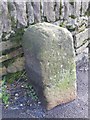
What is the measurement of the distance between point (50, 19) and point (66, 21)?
29 cm

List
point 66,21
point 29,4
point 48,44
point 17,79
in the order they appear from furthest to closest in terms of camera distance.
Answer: point 66,21, point 17,79, point 29,4, point 48,44

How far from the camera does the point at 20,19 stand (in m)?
2.95

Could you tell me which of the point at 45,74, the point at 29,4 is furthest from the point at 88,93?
the point at 29,4

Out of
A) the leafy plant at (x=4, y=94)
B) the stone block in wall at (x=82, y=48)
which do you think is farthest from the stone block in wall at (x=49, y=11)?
the leafy plant at (x=4, y=94)

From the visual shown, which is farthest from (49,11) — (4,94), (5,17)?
(4,94)

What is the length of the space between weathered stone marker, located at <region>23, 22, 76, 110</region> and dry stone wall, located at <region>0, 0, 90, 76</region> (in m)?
0.19

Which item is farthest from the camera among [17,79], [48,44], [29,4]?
[17,79]

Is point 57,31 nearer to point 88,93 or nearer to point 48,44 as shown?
point 48,44

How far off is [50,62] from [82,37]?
3.66 feet

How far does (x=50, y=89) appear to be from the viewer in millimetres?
2791

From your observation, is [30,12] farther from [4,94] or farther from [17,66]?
[4,94]

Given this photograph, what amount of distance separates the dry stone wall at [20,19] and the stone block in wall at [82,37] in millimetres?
102

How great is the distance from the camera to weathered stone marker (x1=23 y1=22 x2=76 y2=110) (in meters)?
2.68

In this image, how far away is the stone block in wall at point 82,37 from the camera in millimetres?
3605
